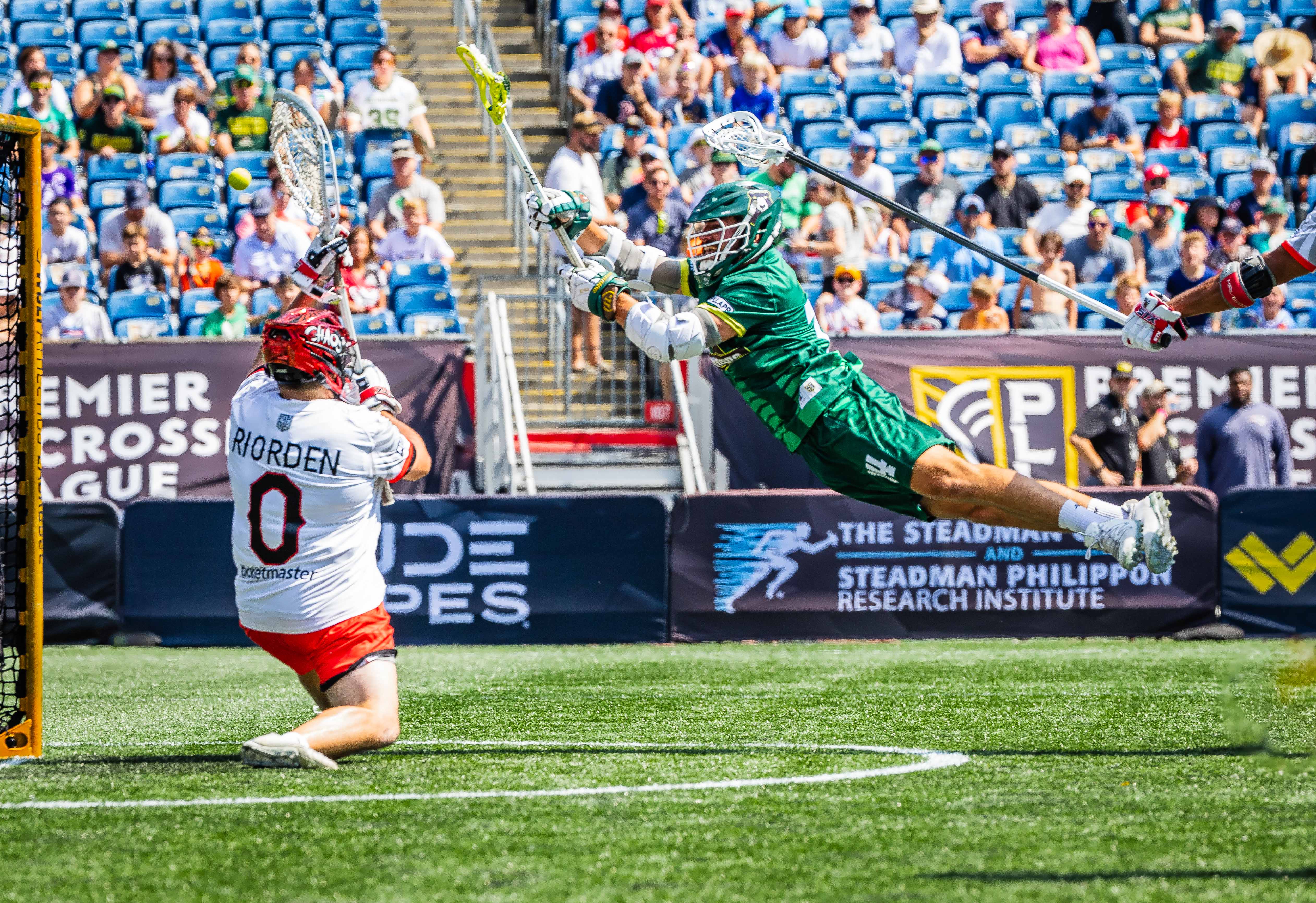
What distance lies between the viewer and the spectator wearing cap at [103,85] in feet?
54.7

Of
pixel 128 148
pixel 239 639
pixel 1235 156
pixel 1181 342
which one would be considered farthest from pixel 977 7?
pixel 239 639

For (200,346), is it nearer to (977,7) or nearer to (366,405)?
(366,405)

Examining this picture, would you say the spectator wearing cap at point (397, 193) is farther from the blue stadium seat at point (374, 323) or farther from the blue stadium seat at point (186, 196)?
the blue stadium seat at point (186, 196)

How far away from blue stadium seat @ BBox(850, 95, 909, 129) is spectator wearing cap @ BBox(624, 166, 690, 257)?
160 inches

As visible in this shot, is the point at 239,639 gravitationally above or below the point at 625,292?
below

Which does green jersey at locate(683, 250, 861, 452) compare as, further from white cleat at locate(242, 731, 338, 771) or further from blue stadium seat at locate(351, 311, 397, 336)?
blue stadium seat at locate(351, 311, 397, 336)

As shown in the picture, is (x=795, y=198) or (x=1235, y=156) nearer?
(x=795, y=198)

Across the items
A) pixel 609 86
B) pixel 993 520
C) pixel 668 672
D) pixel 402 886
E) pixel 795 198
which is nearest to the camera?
pixel 402 886

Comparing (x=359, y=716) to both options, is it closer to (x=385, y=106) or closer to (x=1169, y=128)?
(x=385, y=106)

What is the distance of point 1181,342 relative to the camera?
563 inches

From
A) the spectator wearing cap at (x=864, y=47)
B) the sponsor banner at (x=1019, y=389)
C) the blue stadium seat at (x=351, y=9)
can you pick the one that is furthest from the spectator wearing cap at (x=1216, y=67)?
the blue stadium seat at (x=351, y=9)

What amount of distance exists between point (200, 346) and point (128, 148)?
396 centimetres

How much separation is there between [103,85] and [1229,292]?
13100 millimetres

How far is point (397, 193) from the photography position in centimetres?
1595
